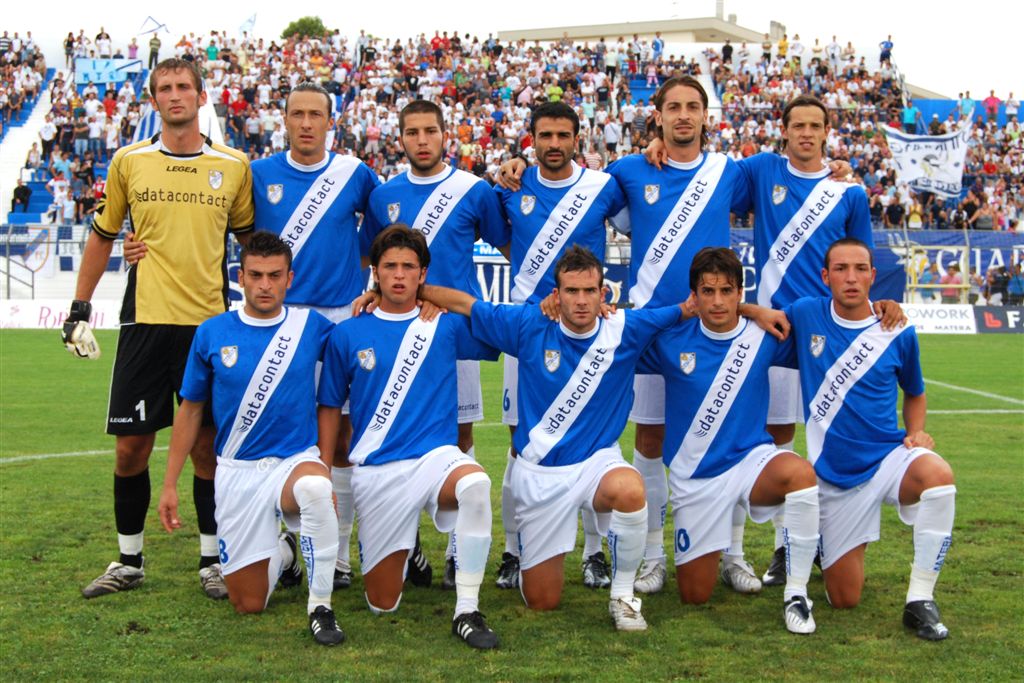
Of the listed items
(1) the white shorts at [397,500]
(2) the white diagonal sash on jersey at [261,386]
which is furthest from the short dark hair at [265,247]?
(1) the white shorts at [397,500]

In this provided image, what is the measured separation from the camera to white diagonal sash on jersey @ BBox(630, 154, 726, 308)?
529 centimetres

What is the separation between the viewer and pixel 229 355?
4.73 metres

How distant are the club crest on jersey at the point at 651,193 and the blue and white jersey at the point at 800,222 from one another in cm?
55

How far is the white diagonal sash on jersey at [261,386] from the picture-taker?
4.74m

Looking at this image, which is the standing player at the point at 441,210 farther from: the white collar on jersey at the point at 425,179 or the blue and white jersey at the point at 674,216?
the blue and white jersey at the point at 674,216

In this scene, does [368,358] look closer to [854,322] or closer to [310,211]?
[310,211]

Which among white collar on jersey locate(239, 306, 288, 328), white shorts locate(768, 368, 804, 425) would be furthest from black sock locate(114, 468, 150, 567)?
white shorts locate(768, 368, 804, 425)

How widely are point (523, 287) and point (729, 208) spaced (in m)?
1.10

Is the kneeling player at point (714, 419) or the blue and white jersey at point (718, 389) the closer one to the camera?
the kneeling player at point (714, 419)

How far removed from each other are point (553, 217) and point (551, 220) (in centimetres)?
2

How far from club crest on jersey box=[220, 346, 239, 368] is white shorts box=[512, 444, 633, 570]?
1388 millimetres

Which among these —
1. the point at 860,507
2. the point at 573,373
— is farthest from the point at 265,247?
the point at 860,507

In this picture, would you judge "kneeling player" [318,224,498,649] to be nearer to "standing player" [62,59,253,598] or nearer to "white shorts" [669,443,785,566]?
"standing player" [62,59,253,598]

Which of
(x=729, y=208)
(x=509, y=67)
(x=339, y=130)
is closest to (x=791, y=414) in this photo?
(x=729, y=208)
